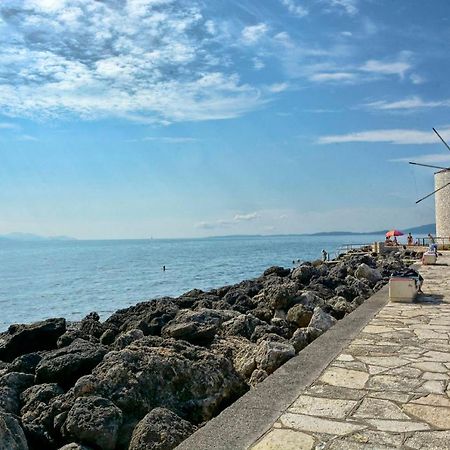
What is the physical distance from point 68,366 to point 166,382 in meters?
1.04

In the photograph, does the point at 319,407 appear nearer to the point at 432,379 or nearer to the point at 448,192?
the point at 432,379

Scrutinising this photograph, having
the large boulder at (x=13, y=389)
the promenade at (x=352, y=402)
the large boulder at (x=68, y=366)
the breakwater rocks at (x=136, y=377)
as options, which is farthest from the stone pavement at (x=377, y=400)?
the large boulder at (x=13, y=389)

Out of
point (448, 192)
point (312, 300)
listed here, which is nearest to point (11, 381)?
point (312, 300)

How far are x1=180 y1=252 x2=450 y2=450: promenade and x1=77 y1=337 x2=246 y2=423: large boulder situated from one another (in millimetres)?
425

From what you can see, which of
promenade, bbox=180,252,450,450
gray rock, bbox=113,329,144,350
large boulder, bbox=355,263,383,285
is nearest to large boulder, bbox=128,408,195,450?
promenade, bbox=180,252,450,450

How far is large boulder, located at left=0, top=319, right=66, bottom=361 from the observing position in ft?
23.1

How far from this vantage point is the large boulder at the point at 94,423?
12.3 feet

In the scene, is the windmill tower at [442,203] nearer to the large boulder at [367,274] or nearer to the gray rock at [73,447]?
the large boulder at [367,274]

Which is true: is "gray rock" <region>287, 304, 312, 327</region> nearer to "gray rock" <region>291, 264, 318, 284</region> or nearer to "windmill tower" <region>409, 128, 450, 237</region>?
"gray rock" <region>291, 264, 318, 284</region>

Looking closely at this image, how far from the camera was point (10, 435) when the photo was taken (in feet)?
11.2

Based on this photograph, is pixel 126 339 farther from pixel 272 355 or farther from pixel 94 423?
pixel 94 423

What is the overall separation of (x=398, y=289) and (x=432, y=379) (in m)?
4.76

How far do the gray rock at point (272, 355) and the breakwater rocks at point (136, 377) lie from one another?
0.03 ft

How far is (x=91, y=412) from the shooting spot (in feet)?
12.6
